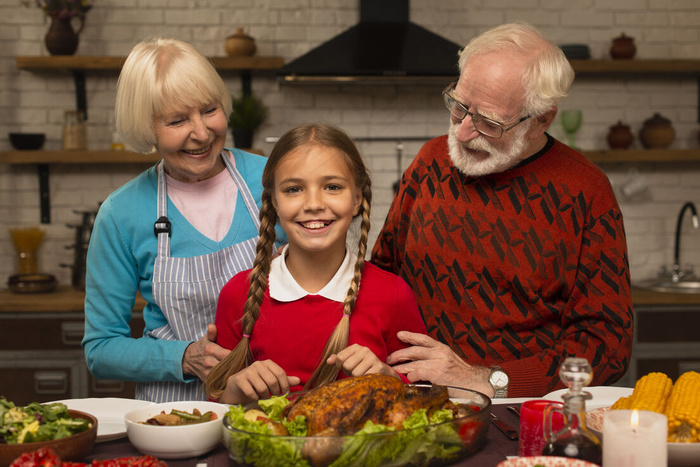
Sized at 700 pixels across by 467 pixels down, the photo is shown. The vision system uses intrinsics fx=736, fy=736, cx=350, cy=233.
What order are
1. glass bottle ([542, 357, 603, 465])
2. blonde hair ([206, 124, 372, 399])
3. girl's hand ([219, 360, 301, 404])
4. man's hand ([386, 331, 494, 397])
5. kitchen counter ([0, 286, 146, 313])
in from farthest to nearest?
kitchen counter ([0, 286, 146, 313]), man's hand ([386, 331, 494, 397]), blonde hair ([206, 124, 372, 399]), girl's hand ([219, 360, 301, 404]), glass bottle ([542, 357, 603, 465])

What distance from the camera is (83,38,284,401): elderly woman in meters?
1.80

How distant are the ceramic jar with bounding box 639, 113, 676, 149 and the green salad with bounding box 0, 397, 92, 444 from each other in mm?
3790

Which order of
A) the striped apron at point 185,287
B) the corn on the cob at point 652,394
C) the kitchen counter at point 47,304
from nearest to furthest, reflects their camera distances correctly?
the corn on the cob at point 652,394
the striped apron at point 185,287
the kitchen counter at point 47,304

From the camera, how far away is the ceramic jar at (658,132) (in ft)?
13.8

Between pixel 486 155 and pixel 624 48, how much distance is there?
2595 millimetres

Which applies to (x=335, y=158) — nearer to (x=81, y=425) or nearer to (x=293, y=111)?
(x=81, y=425)

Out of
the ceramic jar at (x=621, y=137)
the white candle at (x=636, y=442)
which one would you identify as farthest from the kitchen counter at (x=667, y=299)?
the white candle at (x=636, y=442)

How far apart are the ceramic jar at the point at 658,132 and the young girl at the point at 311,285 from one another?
292 centimetres

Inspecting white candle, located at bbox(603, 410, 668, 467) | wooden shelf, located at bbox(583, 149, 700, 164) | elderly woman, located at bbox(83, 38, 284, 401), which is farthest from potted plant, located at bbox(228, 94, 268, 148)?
white candle, located at bbox(603, 410, 668, 467)

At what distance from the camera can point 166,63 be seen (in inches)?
70.6

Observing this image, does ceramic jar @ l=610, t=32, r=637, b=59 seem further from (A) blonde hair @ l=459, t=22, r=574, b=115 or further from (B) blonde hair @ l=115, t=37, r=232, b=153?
(B) blonde hair @ l=115, t=37, r=232, b=153

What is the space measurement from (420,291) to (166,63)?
0.93 m

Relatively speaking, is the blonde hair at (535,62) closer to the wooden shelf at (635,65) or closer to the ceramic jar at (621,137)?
the wooden shelf at (635,65)

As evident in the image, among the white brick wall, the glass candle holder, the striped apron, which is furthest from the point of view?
the white brick wall
